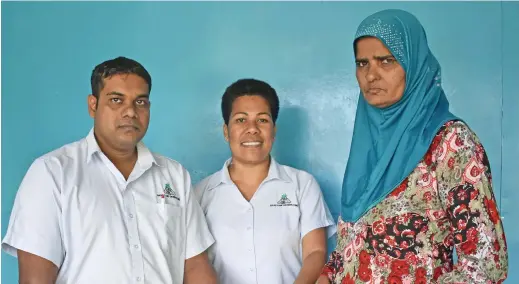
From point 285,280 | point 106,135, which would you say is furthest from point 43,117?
point 285,280

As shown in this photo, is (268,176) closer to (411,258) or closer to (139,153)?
(139,153)

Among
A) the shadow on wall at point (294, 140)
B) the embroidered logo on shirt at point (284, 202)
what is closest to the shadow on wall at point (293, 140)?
the shadow on wall at point (294, 140)

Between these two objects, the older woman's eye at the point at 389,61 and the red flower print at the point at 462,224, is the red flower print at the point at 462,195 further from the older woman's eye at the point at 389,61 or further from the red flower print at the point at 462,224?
the older woman's eye at the point at 389,61

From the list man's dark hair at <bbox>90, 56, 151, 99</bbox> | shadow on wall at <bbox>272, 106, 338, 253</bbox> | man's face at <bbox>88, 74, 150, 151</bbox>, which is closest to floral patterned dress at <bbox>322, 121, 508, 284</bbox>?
man's face at <bbox>88, 74, 150, 151</bbox>

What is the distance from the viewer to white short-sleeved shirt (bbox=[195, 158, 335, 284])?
239 cm

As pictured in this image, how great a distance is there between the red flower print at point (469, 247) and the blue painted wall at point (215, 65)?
1.45 m

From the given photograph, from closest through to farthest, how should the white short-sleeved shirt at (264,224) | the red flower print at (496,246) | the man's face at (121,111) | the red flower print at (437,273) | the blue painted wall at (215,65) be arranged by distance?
the red flower print at (496,246)
the red flower print at (437,273)
the man's face at (121,111)
the white short-sleeved shirt at (264,224)
the blue painted wall at (215,65)

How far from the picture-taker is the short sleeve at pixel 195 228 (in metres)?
2.32

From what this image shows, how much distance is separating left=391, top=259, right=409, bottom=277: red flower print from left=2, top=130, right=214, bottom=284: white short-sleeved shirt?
33.0 inches

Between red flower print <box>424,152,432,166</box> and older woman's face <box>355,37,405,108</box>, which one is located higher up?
older woman's face <box>355,37,405,108</box>

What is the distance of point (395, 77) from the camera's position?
1.78m

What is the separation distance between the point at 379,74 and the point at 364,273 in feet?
1.89

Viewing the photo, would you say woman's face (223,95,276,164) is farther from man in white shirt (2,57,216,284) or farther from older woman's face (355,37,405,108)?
older woman's face (355,37,405,108)

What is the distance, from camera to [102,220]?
208 centimetres
